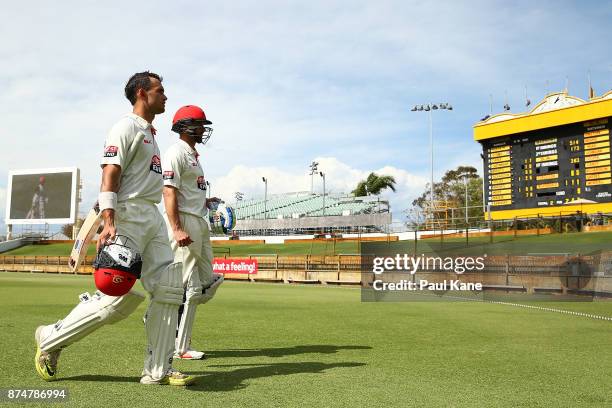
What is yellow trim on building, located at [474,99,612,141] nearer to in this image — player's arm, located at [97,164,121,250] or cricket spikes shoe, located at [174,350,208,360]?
cricket spikes shoe, located at [174,350,208,360]

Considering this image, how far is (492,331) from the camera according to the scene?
24.8 ft

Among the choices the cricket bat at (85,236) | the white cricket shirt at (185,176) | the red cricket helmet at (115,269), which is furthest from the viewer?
the white cricket shirt at (185,176)

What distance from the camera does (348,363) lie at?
5.05m

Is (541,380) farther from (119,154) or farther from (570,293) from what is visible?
(570,293)

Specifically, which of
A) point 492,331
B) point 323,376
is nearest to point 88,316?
point 323,376

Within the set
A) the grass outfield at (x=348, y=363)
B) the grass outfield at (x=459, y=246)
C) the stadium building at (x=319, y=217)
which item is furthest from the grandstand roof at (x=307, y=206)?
the grass outfield at (x=348, y=363)

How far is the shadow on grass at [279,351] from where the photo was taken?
554cm

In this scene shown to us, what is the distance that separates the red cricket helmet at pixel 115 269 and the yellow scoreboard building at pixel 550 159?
1773 inches

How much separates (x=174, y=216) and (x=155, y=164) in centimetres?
75

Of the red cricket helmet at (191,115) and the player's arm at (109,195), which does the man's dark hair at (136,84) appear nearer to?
the player's arm at (109,195)

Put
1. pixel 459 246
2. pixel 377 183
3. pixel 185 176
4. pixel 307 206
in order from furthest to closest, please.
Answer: pixel 307 206, pixel 377 183, pixel 459 246, pixel 185 176

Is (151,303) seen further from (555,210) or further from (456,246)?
(555,210)

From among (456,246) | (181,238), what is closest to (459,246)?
(456,246)

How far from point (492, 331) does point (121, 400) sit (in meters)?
5.60
